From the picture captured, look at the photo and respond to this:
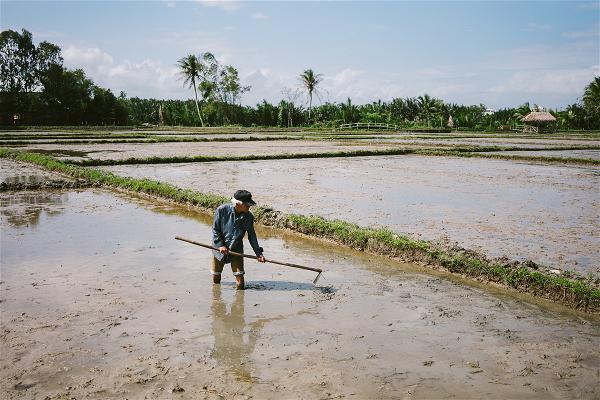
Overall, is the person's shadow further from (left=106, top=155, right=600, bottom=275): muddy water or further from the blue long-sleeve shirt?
(left=106, top=155, right=600, bottom=275): muddy water

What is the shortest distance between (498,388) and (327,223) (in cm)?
409

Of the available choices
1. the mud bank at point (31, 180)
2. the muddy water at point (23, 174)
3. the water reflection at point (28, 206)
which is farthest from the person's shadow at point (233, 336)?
the muddy water at point (23, 174)

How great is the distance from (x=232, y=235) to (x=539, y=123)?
4701 centimetres

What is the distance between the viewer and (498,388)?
10.5 feet

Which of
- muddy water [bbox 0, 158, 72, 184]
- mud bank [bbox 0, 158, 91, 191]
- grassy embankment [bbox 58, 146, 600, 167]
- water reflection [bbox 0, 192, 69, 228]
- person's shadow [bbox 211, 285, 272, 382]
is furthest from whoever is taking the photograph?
grassy embankment [bbox 58, 146, 600, 167]

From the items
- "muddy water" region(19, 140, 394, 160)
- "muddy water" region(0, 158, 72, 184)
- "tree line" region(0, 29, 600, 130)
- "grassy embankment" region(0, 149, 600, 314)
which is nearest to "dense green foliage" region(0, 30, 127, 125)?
"tree line" region(0, 29, 600, 130)

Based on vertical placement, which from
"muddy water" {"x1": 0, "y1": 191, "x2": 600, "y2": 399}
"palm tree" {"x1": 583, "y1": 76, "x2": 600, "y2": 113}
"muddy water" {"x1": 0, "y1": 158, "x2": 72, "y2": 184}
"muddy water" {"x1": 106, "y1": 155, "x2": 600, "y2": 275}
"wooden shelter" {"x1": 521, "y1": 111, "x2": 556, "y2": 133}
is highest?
"palm tree" {"x1": 583, "y1": 76, "x2": 600, "y2": 113}

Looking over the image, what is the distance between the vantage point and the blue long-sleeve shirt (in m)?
5.04

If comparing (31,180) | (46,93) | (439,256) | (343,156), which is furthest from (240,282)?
(46,93)

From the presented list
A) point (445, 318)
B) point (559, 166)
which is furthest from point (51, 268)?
point (559, 166)

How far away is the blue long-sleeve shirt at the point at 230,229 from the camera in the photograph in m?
5.04

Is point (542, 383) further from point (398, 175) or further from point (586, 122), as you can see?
point (586, 122)

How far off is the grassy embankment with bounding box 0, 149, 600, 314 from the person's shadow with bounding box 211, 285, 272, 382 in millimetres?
2125

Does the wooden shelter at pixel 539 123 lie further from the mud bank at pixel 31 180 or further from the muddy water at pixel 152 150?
the mud bank at pixel 31 180
